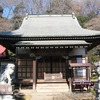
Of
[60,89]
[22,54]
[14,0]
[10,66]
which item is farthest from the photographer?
[14,0]

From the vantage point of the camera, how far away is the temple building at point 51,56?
58.9ft

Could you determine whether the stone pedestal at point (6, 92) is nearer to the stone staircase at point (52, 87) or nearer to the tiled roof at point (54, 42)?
the tiled roof at point (54, 42)

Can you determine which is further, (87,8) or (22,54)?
(87,8)

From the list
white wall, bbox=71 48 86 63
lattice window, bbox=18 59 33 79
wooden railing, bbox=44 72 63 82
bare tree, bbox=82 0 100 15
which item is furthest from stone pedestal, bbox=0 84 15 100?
bare tree, bbox=82 0 100 15

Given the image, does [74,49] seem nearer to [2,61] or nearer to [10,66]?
[2,61]

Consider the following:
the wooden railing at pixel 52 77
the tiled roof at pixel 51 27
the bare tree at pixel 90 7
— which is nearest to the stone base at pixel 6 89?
the wooden railing at pixel 52 77

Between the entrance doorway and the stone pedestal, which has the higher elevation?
the entrance doorway

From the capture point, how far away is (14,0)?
162ft

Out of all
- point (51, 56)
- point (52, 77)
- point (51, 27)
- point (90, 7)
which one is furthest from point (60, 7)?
point (52, 77)

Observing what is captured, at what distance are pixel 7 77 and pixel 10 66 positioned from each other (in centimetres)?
52

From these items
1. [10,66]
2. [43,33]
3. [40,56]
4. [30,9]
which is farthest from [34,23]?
[30,9]

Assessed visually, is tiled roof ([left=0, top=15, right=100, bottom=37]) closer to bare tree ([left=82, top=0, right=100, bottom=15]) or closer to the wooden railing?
the wooden railing

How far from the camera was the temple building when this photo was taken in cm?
1794

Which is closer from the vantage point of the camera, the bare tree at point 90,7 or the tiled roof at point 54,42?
the tiled roof at point 54,42
